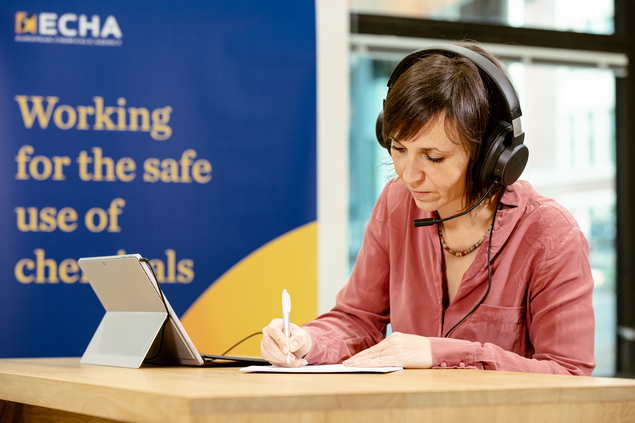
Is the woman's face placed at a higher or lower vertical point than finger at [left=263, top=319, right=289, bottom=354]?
higher

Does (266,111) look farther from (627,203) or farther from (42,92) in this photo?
(627,203)

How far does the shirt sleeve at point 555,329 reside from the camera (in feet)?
3.96

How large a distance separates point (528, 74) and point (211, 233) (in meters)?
1.88

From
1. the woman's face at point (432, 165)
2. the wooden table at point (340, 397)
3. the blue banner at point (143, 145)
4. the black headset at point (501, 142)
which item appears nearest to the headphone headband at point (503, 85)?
the black headset at point (501, 142)

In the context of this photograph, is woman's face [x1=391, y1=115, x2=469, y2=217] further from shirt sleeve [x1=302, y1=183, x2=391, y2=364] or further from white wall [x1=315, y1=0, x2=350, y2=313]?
white wall [x1=315, y1=0, x2=350, y2=313]

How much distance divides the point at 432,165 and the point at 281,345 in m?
0.45

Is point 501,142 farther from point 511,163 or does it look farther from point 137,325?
point 137,325

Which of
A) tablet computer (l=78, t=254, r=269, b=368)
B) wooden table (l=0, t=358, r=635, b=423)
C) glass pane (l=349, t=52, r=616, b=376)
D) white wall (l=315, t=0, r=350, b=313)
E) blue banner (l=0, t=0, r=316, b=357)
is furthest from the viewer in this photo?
glass pane (l=349, t=52, r=616, b=376)

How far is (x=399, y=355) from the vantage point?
118 cm

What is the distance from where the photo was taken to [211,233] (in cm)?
258

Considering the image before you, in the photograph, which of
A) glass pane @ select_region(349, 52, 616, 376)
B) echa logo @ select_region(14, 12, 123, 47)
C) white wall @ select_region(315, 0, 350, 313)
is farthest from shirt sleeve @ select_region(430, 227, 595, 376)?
glass pane @ select_region(349, 52, 616, 376)

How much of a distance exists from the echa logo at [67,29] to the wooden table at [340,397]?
5.57ft

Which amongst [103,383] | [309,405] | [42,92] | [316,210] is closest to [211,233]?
[316,210]

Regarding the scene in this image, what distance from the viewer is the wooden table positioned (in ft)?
2.46
